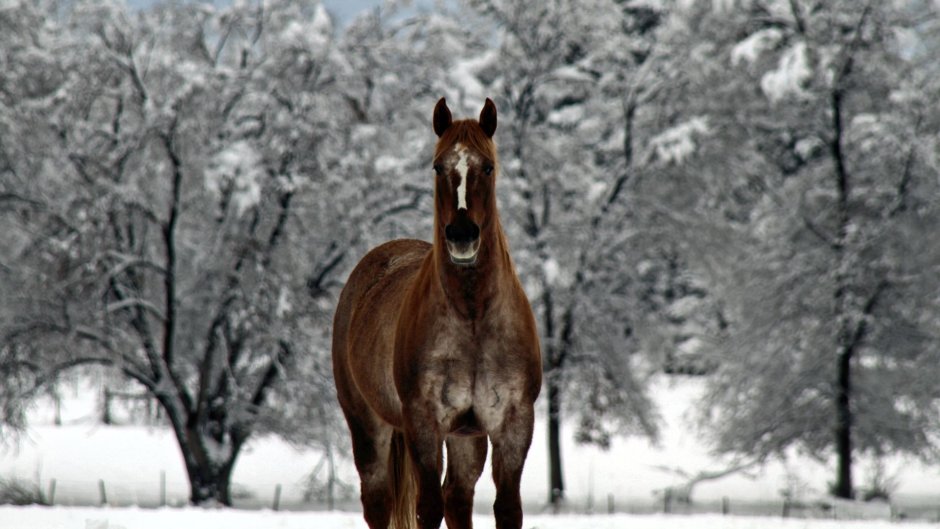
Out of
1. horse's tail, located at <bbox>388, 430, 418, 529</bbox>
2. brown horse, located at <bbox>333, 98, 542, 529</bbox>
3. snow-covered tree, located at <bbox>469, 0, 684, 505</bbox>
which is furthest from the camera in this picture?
snow-covered tree, located at <bbox>469, 0, 684, 505</bbox>

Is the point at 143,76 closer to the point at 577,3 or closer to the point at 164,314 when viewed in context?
the point at 164,314

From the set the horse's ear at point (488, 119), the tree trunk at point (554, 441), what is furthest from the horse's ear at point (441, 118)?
the tree trunk at point (554, 441)

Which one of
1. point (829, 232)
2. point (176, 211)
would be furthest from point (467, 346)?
point (829, 232)

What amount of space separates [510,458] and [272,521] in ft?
20.4

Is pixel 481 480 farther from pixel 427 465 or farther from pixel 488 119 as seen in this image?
pixel 488 119

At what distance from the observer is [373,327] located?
17.4 feet

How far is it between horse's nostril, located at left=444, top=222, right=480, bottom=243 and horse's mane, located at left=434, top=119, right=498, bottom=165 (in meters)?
0.42

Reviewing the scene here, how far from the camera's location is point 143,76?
17875 millimetres

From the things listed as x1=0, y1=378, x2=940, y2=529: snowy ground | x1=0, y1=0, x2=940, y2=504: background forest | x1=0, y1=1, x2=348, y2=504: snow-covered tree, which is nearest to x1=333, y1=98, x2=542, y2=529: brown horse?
x1=0, y1=378, x2=940, y2=529: snowy ground

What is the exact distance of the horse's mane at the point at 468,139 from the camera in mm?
4227

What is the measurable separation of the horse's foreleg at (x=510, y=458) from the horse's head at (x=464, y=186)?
701 mm

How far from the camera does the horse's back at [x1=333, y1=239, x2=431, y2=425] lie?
16.6 ft

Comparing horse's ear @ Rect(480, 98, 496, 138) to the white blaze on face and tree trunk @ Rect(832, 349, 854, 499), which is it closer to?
the white blaze on face

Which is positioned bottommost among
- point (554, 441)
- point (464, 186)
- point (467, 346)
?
point (554, 441)
